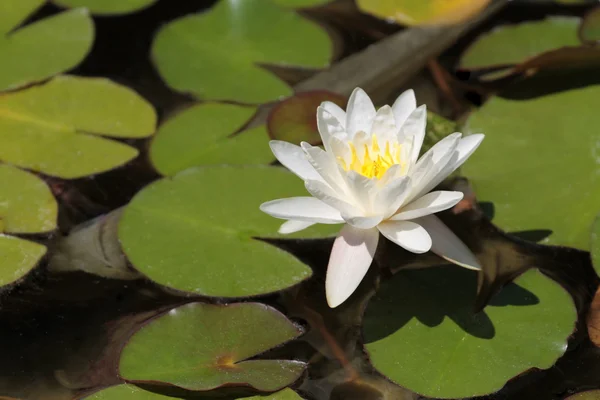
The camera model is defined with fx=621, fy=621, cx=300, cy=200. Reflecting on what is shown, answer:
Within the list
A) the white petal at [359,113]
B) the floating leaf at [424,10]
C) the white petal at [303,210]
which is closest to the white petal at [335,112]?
the white petal at [359,113]

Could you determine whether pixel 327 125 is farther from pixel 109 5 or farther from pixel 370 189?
pixel 109 5

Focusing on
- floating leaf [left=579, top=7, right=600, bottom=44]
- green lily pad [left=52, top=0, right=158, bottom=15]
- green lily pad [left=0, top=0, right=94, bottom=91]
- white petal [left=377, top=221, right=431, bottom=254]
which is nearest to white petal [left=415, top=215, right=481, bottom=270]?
white petal [left=377, top=221, right=431, bottom=254]

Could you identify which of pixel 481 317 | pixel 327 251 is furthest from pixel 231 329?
pixel 481 317

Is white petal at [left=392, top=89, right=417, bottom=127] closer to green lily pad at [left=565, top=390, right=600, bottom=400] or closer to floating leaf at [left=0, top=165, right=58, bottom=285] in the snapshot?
green lily pad at [left=565, top=390, right=600, bottom=400]

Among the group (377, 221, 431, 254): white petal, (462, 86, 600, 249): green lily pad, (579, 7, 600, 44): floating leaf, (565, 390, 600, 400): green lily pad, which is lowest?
(565, 390, 600, 400): green lily pad

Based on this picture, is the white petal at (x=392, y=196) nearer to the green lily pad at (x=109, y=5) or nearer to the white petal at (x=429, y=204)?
the white petal at (x=429, y=204)


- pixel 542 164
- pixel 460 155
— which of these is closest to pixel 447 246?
pixel 460 155

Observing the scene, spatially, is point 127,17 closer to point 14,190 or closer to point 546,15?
point 14,190
